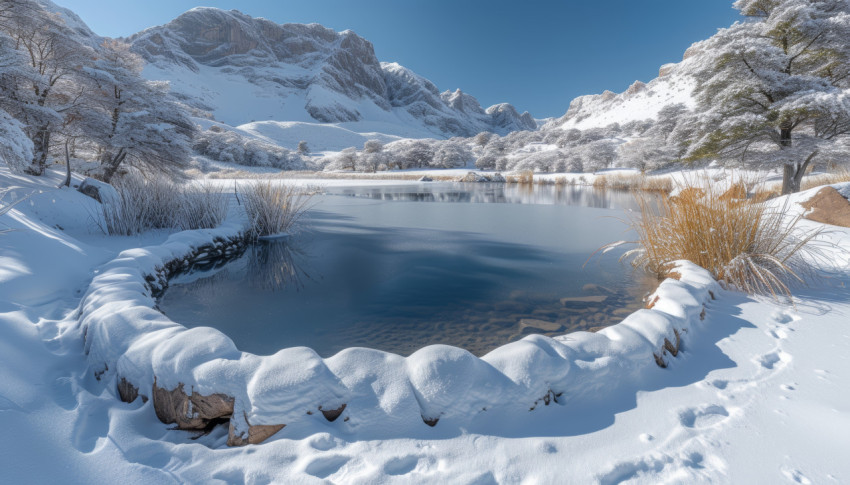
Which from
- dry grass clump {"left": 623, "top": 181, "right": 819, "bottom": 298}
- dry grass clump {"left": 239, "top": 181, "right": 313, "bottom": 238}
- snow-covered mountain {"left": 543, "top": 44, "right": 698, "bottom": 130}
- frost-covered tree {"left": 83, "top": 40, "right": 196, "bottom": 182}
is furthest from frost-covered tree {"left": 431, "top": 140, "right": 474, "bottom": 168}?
dry grass clump {"left": 623, "top": 181, "right": 819, "bottom": 298}

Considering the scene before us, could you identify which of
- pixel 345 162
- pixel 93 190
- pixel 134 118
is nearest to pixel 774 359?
pixel 93 190

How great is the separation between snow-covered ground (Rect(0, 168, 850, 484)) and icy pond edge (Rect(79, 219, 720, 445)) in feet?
0.07

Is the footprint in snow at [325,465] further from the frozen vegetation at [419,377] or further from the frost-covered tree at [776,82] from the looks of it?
the frost-covered tree at [776,82]

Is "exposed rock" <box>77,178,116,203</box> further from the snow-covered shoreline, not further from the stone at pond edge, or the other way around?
the stone at pond edge

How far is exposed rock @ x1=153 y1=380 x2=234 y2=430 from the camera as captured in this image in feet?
3.19

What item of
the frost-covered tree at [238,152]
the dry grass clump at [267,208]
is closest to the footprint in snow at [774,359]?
the dry grass clump at [267,208]

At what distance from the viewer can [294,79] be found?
2537 inches

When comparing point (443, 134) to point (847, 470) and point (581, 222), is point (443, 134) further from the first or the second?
point (847, 470)

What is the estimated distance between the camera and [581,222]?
5332mm

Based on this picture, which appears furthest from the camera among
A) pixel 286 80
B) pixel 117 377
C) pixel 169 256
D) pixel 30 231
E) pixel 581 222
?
pixel 286 80

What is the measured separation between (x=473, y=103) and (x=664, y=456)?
110 metres

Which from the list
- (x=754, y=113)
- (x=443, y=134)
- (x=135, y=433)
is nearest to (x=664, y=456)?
(x=135, y=433)

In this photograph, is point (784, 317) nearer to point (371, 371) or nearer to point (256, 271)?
point (371, 371)

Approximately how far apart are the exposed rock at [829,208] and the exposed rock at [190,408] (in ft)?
16.2
